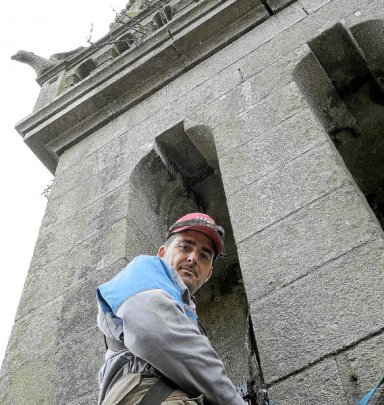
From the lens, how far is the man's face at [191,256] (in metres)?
2.63

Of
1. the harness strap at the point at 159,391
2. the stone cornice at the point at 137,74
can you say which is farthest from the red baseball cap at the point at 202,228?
the stone cornice at the point at 137,74

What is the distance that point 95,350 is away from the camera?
11.4 feet

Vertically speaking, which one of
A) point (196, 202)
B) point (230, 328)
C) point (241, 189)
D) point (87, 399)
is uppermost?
point (241, 189)

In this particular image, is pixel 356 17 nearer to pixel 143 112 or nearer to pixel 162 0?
pixel 143 112

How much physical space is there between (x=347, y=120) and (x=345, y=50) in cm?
60

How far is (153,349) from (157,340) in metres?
0.03

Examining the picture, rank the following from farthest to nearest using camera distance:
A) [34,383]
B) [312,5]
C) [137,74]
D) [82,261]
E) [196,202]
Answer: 1. [137,74]
2. [196,202]
3. [312,5]
4. [82,261]
5. [34,383]

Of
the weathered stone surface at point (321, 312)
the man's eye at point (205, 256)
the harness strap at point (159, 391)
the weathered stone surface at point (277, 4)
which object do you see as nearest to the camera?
the harness strap at point (159, 391)

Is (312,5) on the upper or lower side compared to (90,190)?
upper

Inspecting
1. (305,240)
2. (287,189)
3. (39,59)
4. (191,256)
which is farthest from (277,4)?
(39,59)

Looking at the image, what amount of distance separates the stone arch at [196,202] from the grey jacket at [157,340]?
245 cm

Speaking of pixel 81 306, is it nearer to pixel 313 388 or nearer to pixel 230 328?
pixel 230 328

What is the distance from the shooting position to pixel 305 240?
289 centimetres

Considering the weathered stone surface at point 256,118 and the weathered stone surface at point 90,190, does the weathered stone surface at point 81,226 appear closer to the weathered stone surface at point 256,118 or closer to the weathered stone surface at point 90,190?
the weathered stone surface at point 90,190
